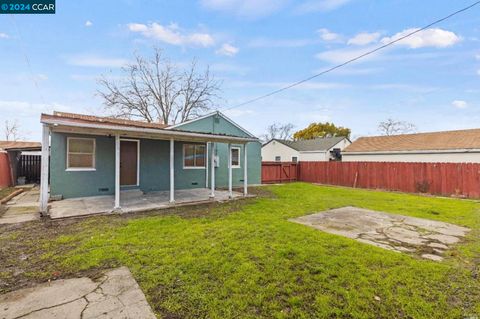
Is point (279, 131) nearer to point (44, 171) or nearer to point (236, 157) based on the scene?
point (236, 157)

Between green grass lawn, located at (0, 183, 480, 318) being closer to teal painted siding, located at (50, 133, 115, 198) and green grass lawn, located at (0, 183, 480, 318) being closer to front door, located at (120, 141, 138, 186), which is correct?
teal painted siding, located at (50, 133, 115, 198)

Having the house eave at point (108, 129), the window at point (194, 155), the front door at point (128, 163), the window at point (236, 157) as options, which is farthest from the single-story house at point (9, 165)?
the window at point (236, 157)

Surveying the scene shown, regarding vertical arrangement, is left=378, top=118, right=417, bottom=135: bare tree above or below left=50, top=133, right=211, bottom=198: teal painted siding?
above

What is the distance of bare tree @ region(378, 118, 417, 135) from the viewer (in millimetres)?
36906

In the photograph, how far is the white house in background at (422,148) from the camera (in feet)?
46.3

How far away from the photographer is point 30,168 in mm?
13656

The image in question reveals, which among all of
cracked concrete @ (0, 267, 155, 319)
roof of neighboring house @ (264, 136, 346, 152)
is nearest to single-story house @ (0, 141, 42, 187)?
cracked concrete @ (0, 267, 155, 319)

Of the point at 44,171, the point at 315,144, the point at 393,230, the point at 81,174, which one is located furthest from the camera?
the point at 315,144

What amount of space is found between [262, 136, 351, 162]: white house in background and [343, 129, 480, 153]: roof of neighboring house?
8.10 ft

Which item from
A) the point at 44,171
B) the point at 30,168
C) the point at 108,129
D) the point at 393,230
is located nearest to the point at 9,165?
the point at 30,168

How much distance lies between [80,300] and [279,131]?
46.4 m

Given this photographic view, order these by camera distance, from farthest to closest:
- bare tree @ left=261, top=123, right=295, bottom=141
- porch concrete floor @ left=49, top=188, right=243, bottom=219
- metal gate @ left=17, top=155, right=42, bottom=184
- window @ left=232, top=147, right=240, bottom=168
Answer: bare tree @ left=261, top=123, right=295, bottom=141 → metal gate @ left=17, top=155, right=42, bottom=184 → window @ left=232, top=147, right=240, bottom=168 → porch concrete floor @ left=49, top=188, right=243, bottom=219

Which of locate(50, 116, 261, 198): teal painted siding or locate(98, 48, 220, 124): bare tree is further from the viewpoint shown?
locate(98, 48, 220, 124): bare tree

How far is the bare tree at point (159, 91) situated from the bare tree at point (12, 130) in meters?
20.0
